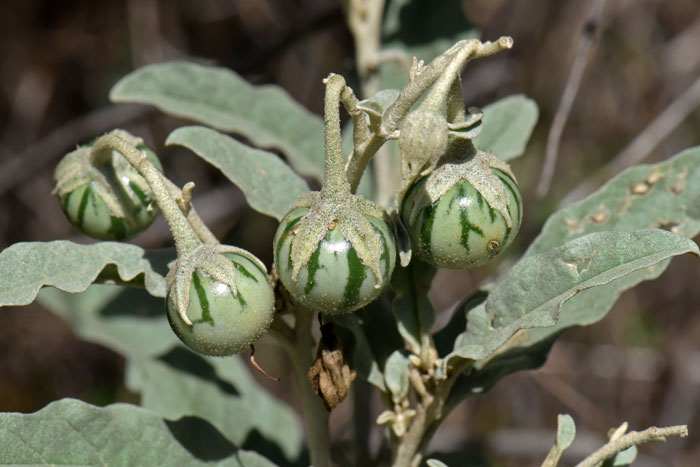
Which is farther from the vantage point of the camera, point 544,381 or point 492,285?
point 544,381

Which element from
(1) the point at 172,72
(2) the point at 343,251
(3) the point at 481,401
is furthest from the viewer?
(3) the point at 481,401

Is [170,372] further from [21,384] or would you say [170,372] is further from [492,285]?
[21,384]

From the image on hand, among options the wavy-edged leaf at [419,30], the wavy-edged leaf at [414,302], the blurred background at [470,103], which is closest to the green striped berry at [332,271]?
the wavy-edged leaf at [414,302]

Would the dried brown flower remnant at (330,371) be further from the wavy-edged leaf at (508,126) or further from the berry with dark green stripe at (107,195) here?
the wavy-edged leaf at (508,126)

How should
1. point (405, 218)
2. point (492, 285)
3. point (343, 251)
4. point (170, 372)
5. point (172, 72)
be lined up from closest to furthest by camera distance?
1. point (343, 251)
2. point (405, 218)
3. point (492, 285)
4. point (172, 72)
5. point (170, 372)

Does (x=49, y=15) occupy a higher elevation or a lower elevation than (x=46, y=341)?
higher

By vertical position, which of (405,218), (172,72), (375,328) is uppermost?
(405,218)

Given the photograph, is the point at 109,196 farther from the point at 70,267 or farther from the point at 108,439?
the point at 108,439

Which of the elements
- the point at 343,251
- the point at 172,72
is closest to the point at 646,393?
the point at 172,72
